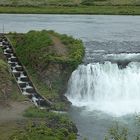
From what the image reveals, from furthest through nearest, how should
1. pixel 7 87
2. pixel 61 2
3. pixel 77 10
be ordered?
pixel 61 2, pixel 77 10, pixel 7 87

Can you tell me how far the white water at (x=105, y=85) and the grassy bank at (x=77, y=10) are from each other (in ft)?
85.0

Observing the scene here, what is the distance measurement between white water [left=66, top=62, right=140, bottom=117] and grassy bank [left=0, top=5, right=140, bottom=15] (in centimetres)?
2591

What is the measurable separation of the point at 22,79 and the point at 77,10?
28.4 meters

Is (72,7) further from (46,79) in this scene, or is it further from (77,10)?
(46,79)

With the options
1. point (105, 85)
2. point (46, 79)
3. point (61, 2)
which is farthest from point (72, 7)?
point (46, 79)

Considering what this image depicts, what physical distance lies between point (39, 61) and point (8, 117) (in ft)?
24.2

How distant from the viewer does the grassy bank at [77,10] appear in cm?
5759

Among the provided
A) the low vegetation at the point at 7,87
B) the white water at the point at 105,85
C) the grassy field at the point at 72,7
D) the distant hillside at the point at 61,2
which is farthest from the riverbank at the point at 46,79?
the distant hillside at the point at 61,2

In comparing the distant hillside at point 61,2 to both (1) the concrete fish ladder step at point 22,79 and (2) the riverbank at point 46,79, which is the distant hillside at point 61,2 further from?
(1) the concrete fish ladder step at point 22,79

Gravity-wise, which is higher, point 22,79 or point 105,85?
point 22,79

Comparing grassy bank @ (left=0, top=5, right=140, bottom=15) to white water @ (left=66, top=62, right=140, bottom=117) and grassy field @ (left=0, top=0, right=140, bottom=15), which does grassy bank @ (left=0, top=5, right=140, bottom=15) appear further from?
white water @ (left=66, top=62, right=140, bottom=117)

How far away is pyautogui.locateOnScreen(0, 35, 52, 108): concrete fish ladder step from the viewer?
94.2 ft

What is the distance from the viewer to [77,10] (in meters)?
58.6

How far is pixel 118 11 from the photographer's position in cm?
5803
